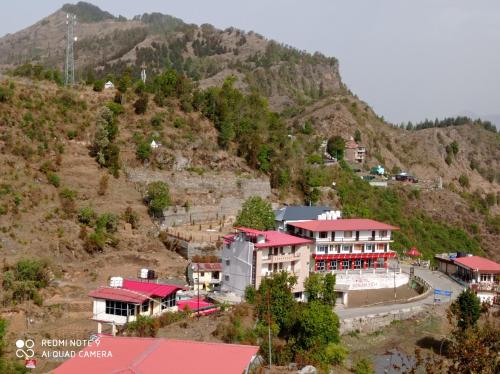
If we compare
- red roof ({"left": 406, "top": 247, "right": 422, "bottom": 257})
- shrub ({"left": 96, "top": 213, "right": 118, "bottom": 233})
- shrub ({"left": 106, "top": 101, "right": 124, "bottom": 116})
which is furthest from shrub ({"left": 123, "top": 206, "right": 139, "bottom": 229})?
red roof ({"left": 406, "top": 247, "right": 422, "bottom": 257})

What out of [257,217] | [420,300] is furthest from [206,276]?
[420,300]

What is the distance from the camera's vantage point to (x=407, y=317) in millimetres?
30891

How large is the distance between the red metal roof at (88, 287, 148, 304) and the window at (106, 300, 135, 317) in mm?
199

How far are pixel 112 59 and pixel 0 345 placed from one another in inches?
3452

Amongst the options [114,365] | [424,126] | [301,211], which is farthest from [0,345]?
[424,126]

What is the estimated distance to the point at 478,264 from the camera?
36.2m

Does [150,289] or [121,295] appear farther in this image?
[150,289]

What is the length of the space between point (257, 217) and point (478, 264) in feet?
42.8

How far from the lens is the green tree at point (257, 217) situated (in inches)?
1390

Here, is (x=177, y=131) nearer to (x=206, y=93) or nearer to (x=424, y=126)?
(x=206, y=93)

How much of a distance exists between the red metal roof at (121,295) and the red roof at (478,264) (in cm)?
2048

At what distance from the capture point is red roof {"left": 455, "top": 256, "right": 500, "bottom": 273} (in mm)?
35344

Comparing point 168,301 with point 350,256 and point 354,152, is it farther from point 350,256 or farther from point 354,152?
point 354,152

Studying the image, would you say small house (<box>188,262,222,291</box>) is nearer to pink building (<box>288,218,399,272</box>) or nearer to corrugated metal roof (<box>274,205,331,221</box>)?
pink building (<box>288,218,399,272</box>)
